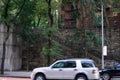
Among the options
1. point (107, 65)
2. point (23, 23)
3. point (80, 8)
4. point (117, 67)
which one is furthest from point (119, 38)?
point (117, 67)

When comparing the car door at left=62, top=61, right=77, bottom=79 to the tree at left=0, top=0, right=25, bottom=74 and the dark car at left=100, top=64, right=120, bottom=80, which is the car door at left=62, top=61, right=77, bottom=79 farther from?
the tree at left=0, top=0, right=25, bottom=74

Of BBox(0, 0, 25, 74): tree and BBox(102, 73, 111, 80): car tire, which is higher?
BBox(0, 0, 25, 74): tree

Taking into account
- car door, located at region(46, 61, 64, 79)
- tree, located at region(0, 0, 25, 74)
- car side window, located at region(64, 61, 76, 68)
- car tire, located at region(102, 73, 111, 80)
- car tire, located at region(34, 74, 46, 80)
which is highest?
tree, located at region(0, 0, 25, 74)

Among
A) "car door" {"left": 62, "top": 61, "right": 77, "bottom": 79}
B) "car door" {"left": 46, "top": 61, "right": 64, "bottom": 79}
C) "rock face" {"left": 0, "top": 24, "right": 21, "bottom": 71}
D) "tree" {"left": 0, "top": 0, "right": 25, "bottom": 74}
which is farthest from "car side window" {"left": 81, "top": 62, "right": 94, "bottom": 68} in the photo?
"rock face" {"left": 0, "top": 24, "right": 21, "bottom": 71}

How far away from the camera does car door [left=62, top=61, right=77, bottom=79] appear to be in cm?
2702

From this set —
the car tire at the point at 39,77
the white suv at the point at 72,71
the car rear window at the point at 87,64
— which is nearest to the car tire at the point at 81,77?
the white suv at the point at 72,71

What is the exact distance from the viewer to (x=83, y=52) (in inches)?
1982

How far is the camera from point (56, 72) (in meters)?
27.6

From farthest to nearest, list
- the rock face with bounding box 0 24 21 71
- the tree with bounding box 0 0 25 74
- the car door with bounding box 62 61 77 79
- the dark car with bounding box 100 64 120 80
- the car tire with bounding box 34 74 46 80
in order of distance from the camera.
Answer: the rock face with bounding box 0 24 21 71
the tree with bounding box 0 0 25 74
the dark car with bounding box 100 64 120 80
the car tire with bounding box 34 74 46 80
the car door with bounding box 62 61 77 79

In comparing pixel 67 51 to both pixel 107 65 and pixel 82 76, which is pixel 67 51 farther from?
pixel 82 76

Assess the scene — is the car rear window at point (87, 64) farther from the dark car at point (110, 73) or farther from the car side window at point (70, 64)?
the dark car at point (110, 73)

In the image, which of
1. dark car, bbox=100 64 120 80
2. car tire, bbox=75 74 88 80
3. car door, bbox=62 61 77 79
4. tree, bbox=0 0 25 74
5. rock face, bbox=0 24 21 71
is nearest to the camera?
car tire, bbox=75 74 88 80

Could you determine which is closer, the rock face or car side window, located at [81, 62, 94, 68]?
car side window, located at [81, 62, 94, 68]

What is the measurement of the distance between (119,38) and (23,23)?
1366 centimetres
